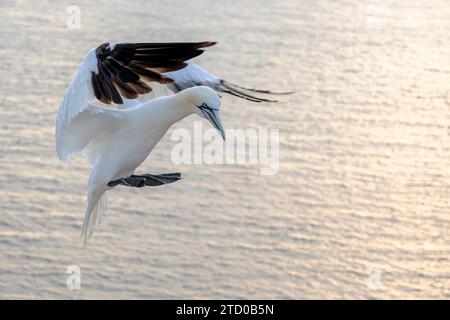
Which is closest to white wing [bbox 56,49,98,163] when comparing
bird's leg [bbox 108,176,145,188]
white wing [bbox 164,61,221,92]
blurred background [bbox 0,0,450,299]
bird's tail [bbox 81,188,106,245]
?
bird's leg [bbox 108,176,145,188]

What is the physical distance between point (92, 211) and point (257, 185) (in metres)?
11.9

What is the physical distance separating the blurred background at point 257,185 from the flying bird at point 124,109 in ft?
34.0

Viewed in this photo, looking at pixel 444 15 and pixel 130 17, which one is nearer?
pixel 130 17

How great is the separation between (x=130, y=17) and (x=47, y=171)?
629 cm

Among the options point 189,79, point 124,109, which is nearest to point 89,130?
point 124,109

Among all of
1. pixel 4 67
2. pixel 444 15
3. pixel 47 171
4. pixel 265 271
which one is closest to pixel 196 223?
pixel 265 271

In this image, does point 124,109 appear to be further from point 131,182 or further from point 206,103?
point 206,103

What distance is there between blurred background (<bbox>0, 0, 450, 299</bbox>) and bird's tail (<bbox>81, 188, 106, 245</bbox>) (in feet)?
30.4

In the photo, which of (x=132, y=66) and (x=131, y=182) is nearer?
(x=132, y=66)

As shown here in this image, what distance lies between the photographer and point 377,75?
25281 millimetres

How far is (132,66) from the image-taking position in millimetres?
8336

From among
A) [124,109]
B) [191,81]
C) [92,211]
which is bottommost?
[92,211]

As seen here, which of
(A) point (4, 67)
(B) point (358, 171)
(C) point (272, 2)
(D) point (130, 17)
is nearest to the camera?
(B) point (358, 171)
